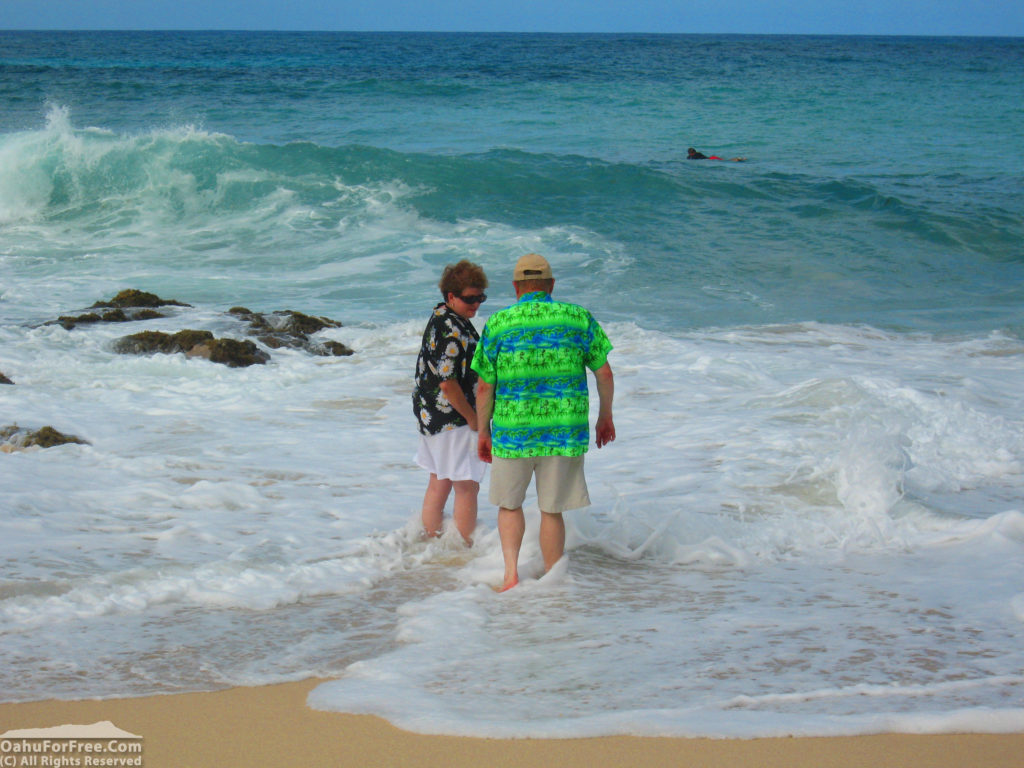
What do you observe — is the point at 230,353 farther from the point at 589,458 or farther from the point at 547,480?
the point at 547,480

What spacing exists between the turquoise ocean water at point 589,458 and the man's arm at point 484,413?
0.64 meters

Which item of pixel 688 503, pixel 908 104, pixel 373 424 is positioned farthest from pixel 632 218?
pixel 908 104

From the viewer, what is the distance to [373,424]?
309 inches

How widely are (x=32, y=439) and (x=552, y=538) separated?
4.07 metres

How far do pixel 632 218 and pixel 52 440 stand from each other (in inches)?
574

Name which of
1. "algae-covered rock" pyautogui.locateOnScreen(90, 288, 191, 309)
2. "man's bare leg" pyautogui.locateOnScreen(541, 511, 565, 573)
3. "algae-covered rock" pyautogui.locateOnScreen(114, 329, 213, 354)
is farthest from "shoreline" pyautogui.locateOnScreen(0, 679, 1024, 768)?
"algae-covered rock" pyautogui.locateOnScreen(90, 288, 191, 309)

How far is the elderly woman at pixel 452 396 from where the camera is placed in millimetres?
4734

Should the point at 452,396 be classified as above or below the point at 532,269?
below

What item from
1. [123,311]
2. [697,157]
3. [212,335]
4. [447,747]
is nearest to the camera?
[447,747]

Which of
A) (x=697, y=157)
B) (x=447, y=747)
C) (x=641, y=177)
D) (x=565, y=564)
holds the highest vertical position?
(x=697, y=157)

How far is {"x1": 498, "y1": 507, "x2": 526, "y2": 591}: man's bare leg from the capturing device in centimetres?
462

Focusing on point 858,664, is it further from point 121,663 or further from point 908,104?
point 908,104

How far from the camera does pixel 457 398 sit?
4746mm

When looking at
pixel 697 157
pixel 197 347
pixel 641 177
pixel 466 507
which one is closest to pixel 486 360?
pixel 466 507
